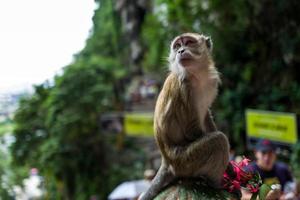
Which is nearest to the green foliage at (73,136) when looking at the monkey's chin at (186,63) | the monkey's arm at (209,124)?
the monkey's arm at (209,124)

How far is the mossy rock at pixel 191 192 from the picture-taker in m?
2.52

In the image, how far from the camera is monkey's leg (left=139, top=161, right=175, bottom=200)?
8.77ft

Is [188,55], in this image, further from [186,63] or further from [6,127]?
[6,127]

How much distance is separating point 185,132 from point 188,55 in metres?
0.44

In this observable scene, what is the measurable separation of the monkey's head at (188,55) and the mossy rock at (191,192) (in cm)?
61

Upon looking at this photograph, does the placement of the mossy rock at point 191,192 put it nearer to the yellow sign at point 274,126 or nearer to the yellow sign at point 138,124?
the yellow sign at point 274,126

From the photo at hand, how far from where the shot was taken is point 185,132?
2773mm

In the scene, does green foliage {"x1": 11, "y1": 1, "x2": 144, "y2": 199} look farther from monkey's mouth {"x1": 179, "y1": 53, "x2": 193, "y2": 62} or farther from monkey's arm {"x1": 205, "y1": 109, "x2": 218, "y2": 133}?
monkey's mouth {"x1": 179, "y1": 53, "x2": 193, "y2": 62}

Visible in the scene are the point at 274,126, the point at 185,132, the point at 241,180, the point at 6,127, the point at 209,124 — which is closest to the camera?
the point at 241,180

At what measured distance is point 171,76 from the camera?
2.79 metres

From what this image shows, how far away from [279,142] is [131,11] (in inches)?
331

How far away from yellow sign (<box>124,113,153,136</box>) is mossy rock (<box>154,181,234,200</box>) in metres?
7.08

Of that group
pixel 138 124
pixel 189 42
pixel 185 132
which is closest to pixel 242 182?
pixel 185 132

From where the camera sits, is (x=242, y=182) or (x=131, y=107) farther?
(x=131, y=107)
